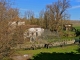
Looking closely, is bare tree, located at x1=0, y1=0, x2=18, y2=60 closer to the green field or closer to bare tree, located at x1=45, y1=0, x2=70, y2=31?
the green field

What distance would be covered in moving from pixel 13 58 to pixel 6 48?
2.88m

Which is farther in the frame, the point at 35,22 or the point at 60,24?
the point at 35,22

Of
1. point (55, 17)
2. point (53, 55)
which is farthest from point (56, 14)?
point (53, 55)

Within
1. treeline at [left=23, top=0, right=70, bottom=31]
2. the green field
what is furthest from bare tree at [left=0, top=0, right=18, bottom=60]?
treeline at [left=23, top=0, right=70, bottom=31]

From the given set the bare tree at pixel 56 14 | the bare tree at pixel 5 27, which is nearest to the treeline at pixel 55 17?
the bare tree at pixel 56 14

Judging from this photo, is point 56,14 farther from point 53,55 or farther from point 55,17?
point 53,55

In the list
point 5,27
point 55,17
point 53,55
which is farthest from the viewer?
point 55,17

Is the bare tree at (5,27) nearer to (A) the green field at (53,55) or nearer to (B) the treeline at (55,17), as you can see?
(A) the green field at (53,55)

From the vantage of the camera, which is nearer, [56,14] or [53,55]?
[53,55]

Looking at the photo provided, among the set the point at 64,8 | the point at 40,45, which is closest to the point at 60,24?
the point at 64,8

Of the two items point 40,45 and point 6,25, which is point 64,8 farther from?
point 6,25

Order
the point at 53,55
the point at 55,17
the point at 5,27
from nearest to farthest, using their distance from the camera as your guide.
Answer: the point at 5,27
the point at 53,55
the point at 55,17

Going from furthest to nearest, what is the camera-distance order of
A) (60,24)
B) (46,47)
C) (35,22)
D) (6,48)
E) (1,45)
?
(35,22) < (60,24) < (46,47) < (6,48) < (1,45)

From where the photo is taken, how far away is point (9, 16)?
81.7ft
